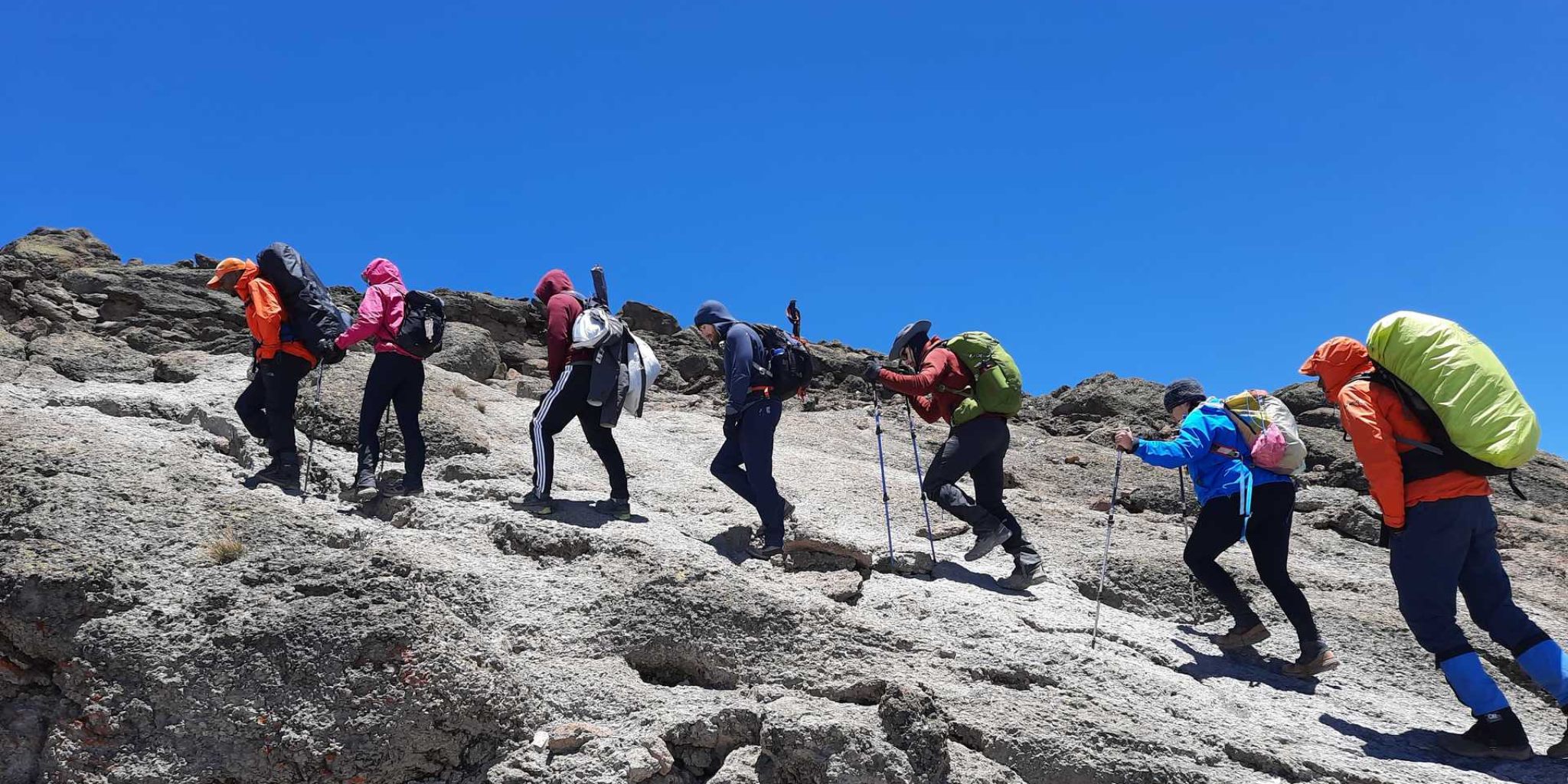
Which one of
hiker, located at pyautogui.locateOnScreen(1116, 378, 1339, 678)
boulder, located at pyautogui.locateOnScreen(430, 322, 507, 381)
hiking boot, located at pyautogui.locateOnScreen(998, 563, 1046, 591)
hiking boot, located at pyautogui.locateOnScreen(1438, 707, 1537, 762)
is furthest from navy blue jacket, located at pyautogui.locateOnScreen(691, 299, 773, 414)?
boulder, located at pyautogui.locateOnScreen(430, 322, 507, 381)

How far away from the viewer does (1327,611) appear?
8758mm

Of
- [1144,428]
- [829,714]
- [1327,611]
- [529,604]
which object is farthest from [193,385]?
[1144,428]

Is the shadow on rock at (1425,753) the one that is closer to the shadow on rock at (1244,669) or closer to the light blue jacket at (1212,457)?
the shadow on rock at (1244,669)

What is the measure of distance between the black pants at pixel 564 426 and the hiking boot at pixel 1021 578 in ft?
11.6

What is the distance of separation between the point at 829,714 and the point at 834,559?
2800 mm

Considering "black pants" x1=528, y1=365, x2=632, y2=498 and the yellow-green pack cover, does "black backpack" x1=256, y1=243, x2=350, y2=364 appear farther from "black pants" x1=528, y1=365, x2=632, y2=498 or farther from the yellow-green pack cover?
the yellow-green pack cover

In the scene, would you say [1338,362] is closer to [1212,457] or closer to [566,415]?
[1212,457]

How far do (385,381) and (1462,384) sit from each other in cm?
846

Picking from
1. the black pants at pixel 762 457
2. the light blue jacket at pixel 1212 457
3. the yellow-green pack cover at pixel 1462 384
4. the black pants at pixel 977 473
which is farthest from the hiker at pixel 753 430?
the yellow-green pack cover at pixel 1462 384

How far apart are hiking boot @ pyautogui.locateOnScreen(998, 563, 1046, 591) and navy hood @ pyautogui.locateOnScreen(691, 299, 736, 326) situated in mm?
3390

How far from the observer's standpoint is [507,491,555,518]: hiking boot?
9.11m

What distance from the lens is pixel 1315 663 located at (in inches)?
301

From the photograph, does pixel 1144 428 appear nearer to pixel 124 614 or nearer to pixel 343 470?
pixel 343 470

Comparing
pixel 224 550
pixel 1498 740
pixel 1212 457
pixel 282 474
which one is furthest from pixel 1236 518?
pixel 282 474
